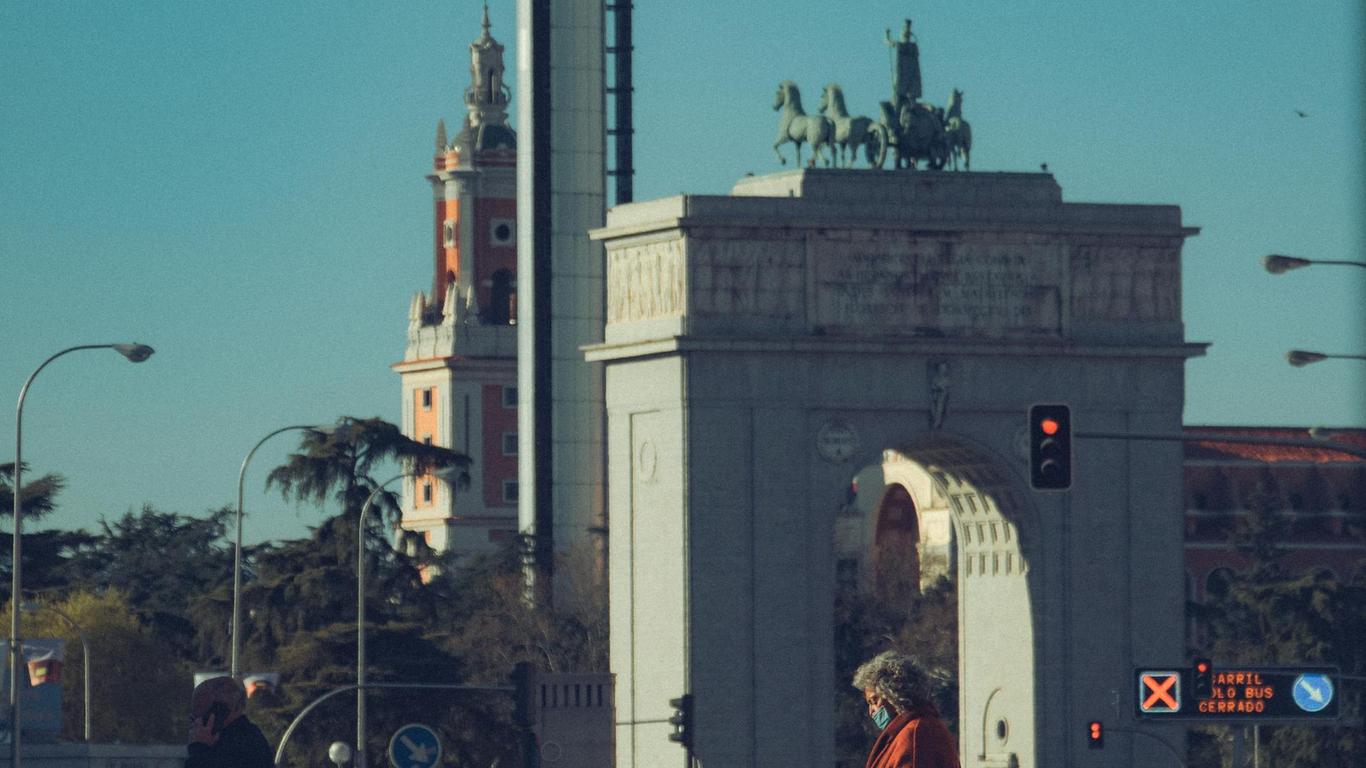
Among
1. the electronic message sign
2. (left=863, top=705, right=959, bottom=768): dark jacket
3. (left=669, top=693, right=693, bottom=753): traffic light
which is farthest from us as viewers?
(left=669, top=693, right=693, bottom=753): traffic light

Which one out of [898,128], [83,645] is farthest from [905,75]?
[83,645]

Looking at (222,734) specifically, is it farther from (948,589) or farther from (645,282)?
(948,589)

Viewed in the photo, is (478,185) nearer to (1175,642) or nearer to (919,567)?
(919,567)

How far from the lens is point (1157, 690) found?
242ft

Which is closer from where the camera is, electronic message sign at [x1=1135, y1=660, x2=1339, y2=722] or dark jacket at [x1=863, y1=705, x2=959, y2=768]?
dark jacket at [x1=863, y1=705, x2=959, y2=768]

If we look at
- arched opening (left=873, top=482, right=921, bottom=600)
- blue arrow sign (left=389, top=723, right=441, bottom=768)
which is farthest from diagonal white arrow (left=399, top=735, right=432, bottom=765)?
arched opening (left=873, top=482, right=921, bottom=600)

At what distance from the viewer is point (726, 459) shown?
75.9m

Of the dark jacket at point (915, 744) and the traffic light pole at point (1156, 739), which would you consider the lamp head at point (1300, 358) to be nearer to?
the dark jacket at point (915, 744)

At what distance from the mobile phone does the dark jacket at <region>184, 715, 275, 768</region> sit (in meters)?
0.04

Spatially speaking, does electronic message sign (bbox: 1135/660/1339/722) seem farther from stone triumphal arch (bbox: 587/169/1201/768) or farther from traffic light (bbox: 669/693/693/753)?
traffic light (bbox: 669/693/693/753)

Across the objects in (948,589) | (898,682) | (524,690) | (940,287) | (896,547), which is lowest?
(524,690)

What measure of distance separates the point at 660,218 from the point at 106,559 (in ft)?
176

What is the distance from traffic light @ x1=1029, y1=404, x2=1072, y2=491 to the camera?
130 feet

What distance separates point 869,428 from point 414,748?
34742 millimetres
